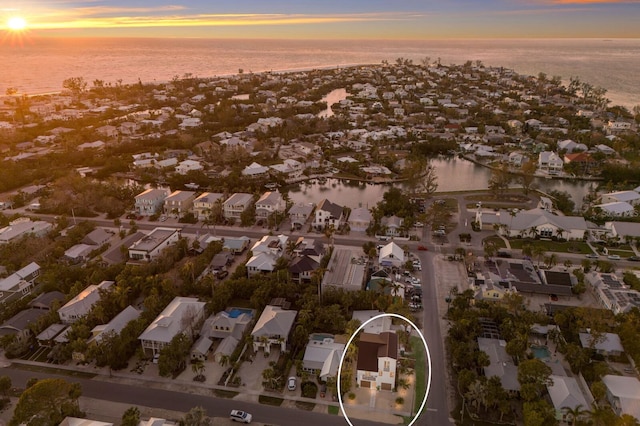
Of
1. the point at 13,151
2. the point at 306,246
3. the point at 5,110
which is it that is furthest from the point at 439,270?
the point at 5,110

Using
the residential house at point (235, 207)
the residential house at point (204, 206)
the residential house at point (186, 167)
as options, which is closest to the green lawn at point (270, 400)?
the residential house at point (235, 207)

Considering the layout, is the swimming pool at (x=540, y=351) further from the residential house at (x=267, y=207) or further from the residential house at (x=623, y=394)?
the residential house at (x=267, y=207)

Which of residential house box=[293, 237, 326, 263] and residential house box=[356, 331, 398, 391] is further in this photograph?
residential house box=[293, 237, 326, 263]

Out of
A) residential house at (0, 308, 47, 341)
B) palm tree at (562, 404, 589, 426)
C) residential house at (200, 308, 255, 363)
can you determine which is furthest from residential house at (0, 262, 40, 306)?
palm tree at (562, 404, 589, 426)

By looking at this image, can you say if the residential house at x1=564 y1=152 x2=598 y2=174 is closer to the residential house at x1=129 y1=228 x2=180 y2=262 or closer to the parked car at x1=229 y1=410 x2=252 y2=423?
the residential house at x1=129 y1=228 x2=180 y2=262

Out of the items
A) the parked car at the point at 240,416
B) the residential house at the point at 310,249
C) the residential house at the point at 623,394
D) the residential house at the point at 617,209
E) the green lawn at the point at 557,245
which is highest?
the residential house at the point at 617,209

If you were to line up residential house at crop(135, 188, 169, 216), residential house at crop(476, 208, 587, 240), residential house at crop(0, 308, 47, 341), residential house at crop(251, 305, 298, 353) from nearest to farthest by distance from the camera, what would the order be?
residential house at crop(251, 305, 298, 353), residential house at crop(0, 308, 47, 341), residential house at crop(476, 208, 587, 240), residential house at crop(135, 188, 169, 216)

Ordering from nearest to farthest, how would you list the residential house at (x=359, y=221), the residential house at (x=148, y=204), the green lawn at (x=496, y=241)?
the green lawn at (x=496, y=241) → the residential house at (x=359, y=221) → the residential house at (x=148, y=204)

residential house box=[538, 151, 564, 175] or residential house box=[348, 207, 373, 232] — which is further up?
residential house box=[538, 151, 564, 175]
